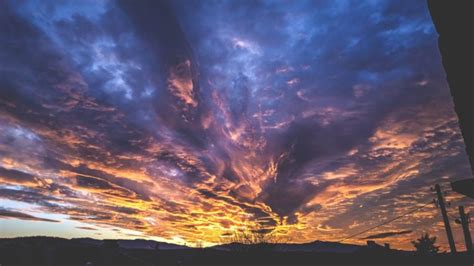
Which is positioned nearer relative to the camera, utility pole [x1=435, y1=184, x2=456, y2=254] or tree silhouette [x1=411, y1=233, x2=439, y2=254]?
utility pole [x1=435, y1=184, x2=456, y2=254]

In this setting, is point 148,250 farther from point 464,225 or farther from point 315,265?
point 464,225

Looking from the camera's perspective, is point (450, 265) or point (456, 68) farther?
point (450, 265)

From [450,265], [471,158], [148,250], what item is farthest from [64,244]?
[450,265]

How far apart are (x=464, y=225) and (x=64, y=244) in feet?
81.7

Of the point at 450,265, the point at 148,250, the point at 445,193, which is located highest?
the point at 445,193

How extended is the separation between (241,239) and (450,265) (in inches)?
702

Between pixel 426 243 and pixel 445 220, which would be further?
pixel 426 243

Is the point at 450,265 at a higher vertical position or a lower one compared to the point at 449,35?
lower

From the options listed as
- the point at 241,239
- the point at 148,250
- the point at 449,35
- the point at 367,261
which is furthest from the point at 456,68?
the point at 241,239

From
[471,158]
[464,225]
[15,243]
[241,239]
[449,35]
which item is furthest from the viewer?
[241,239]

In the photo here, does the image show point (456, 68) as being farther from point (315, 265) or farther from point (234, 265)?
point (315, 265)

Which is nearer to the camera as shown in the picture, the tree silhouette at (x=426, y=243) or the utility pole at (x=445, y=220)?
the utility pole at (x=445, y=220)

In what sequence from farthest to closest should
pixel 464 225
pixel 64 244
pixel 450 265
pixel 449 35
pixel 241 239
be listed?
pixel 241 239 → pixel 450 265 → pixel 464 225 → pixel 64 244 → pixel 449 35

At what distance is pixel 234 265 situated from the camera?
2080 centimetres
